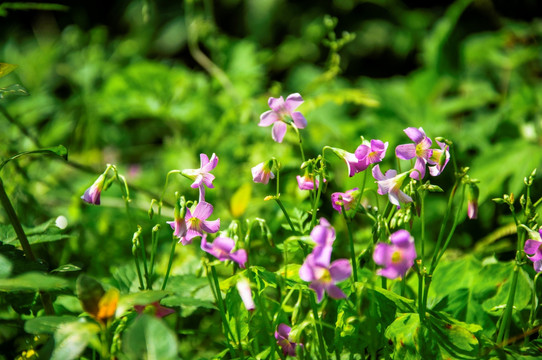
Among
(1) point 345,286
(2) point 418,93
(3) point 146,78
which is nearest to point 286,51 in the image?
(2) point 418,93

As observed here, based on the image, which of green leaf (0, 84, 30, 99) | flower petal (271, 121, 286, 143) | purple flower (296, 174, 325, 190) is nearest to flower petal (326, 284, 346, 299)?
purple flower (296, 174, 325, 190)

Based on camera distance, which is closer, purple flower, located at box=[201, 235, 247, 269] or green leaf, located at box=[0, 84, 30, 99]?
purple flower, located at box=[201, 235, 247, 269]

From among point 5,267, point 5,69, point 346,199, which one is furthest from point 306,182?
point 5,69

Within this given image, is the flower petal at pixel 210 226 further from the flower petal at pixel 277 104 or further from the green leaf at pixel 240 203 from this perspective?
the green leaf at pixel 240 203

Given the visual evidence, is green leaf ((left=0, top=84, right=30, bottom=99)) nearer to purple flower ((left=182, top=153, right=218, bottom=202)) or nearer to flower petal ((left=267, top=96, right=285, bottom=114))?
purple flower ((left=182, top=153, right=218, bottom=202))

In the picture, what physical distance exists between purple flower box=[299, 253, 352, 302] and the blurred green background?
499 millimetres

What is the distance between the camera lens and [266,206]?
5.89 feet

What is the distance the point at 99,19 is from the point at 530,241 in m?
4.72

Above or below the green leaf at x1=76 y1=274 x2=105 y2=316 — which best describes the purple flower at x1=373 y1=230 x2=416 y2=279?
above

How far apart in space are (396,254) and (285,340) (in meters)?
0.34

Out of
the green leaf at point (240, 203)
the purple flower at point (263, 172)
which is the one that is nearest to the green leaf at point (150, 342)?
the purple flower at point (263, 172)

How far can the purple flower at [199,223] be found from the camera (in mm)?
930

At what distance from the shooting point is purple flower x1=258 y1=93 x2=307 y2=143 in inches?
38.6

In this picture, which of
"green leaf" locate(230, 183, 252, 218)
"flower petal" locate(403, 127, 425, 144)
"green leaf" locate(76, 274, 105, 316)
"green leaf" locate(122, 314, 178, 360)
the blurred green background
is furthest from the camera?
the blurred green background
